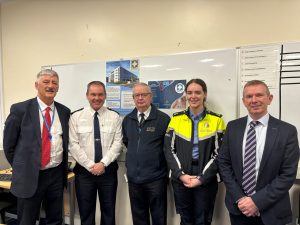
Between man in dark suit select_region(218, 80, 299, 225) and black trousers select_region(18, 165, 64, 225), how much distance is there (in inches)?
55.6

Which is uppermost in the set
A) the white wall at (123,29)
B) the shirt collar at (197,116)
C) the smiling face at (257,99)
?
the white wall at (123,29)

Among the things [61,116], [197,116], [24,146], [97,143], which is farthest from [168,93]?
[24,146]

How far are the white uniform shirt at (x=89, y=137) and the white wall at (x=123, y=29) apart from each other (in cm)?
86

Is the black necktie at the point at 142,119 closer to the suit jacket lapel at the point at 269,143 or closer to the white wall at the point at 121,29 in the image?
the white wall at the point at 121,29

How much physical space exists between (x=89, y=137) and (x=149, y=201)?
2.77ft

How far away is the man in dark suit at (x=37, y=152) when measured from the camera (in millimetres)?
2059

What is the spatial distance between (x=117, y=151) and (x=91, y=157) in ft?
0.82

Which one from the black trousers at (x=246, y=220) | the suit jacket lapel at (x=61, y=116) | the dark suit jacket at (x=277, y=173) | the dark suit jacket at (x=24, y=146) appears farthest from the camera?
the suit jacket lapel at (x=61, y=116)

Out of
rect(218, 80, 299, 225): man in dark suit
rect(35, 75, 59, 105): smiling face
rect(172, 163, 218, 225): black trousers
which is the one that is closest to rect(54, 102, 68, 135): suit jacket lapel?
rect(35, 75, 59, 105): smiling face

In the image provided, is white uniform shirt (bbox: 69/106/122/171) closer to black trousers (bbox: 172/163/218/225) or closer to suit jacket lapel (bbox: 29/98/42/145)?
suit jacket lapel (bbox: 29/98/42/145)

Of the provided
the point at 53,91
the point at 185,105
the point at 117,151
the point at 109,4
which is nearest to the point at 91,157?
the point at 117,151

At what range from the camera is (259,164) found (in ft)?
5.54

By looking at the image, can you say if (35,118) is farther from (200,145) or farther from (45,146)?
(200,145)

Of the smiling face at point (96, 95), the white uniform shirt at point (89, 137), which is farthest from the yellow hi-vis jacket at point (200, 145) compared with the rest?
the smiling face at point (96, 95)
